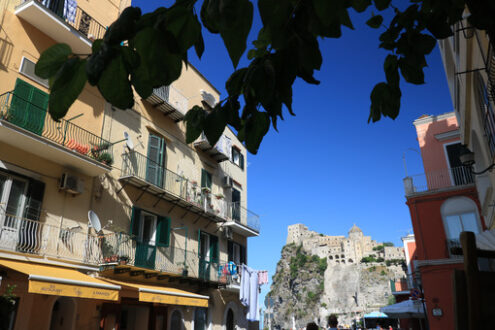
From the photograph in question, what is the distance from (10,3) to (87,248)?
789cm

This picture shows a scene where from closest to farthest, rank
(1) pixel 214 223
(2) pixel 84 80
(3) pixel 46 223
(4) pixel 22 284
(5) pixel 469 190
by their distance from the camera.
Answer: (2) pixel 84 80 < (4) pixel 22 284 < (3) pixel 46 223 < (5) pixel 469 190 < (1) pixel 214 223

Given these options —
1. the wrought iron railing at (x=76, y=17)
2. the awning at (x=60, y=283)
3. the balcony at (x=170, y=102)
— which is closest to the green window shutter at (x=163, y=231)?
the awning at (x=60, y=283)

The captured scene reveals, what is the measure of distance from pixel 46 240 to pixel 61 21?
678 cm

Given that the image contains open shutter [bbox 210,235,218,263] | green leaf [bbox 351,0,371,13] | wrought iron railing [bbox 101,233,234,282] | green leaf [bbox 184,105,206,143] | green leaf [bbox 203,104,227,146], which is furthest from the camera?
open shutter [bbox 210,235,218,263]

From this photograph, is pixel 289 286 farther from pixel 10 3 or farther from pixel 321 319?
pixel 10 3

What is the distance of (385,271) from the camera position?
87.0m

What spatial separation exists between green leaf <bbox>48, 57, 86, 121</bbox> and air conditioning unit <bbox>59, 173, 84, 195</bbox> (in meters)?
→ 11.2

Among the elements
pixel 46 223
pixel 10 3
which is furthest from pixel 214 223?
pixel 10 3

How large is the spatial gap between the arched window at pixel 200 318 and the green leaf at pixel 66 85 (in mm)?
16401

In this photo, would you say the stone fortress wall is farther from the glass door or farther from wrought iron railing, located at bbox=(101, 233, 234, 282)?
the glass door

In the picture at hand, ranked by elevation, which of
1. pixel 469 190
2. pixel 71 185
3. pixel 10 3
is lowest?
pixel 71 185

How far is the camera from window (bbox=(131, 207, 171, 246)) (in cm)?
1420

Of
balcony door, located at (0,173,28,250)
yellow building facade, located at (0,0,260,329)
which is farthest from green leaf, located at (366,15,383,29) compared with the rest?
balcony door, located at (0,173,28,250)

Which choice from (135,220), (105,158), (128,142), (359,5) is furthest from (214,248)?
(359,5)
